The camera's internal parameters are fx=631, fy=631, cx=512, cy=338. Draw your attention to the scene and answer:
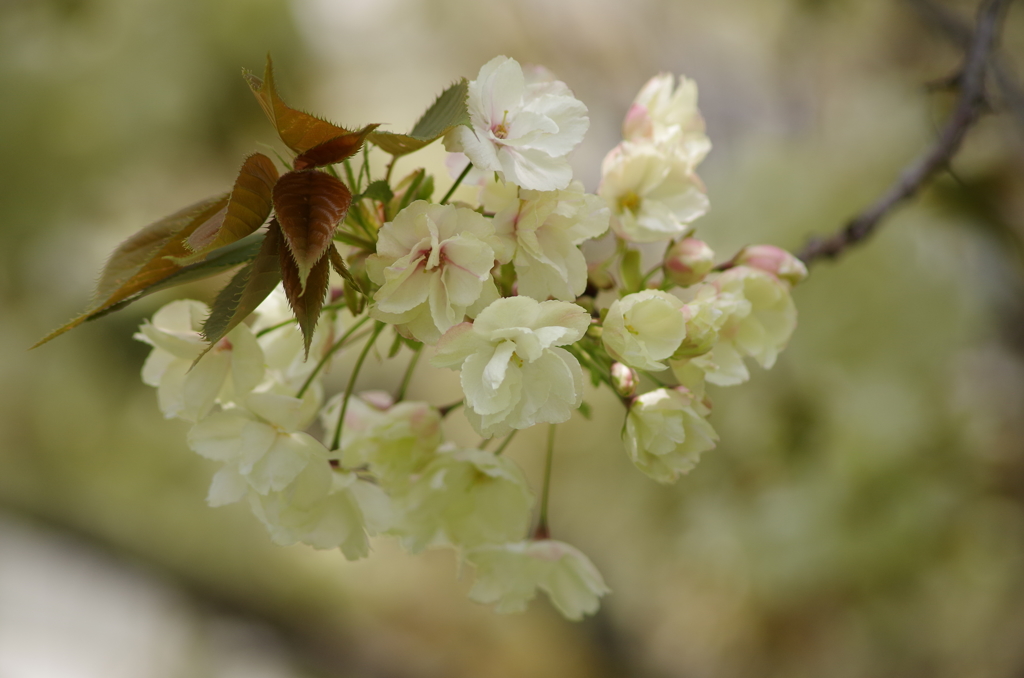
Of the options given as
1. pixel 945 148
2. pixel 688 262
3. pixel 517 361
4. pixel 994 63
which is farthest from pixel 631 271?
pixel 994 63

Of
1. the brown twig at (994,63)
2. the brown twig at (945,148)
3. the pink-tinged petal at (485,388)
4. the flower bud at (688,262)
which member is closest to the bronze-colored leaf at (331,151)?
the pink-tinged petal at (485,388)

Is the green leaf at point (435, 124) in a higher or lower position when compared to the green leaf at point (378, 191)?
higher

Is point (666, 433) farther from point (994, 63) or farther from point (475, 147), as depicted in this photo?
point (994, 63)

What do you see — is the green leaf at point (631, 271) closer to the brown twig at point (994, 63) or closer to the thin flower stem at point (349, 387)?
the thin flower stem at point (349, 387)

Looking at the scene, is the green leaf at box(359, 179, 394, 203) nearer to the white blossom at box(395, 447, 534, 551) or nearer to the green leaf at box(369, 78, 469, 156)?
the green leaf at box(369, 78, 469, 156)

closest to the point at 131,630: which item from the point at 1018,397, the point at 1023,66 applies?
the point at 1018,397

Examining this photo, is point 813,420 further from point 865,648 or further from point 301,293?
point 301,293
